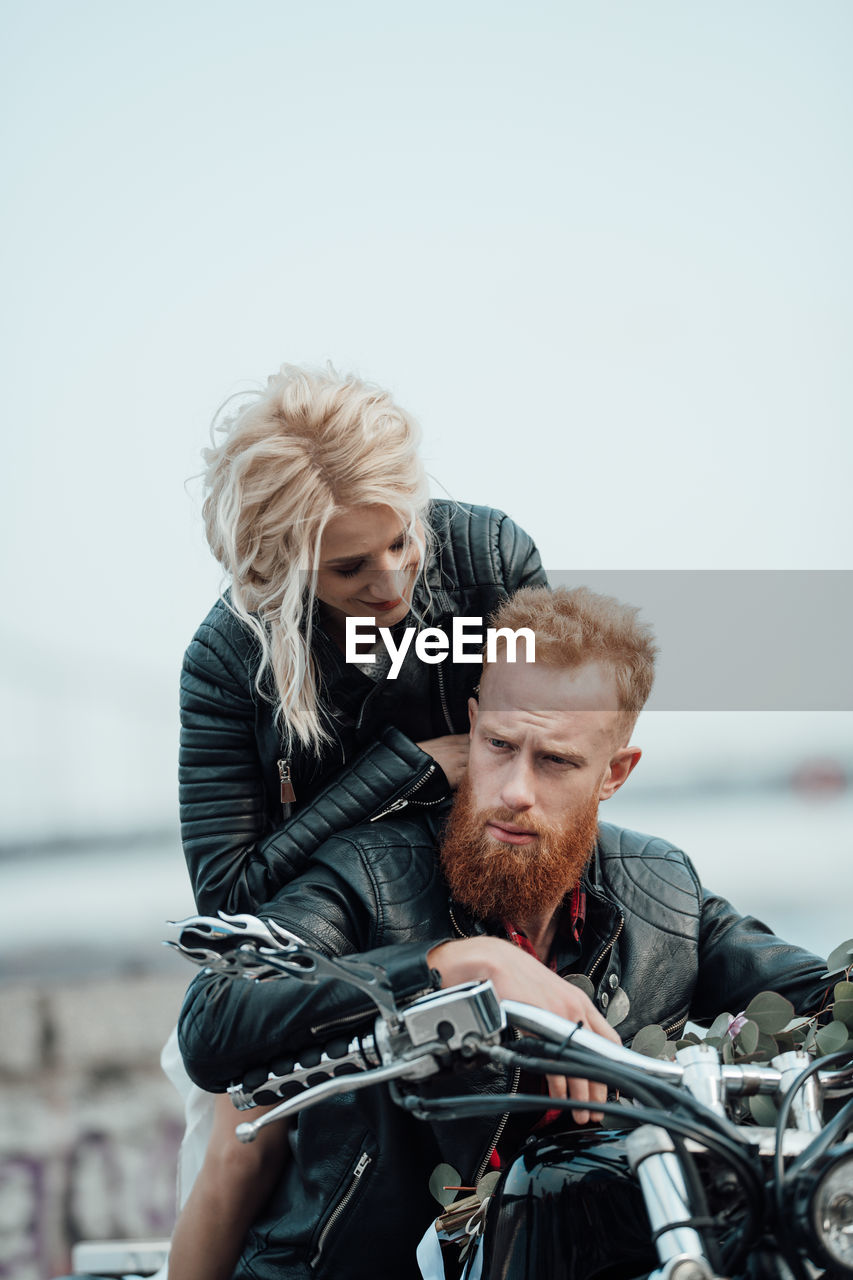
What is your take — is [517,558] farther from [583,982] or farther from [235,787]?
[583,982]

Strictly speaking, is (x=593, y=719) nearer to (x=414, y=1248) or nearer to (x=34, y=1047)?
(x=414, y=1248)

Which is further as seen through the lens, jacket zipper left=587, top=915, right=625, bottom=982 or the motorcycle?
jacket zipper left=587, top=915, right=625, bottom=982

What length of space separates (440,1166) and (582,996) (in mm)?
488

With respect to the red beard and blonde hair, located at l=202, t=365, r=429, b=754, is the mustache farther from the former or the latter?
blonde hair, located at l=202, t=365, r=429, b=754

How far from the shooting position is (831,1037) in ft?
5.65

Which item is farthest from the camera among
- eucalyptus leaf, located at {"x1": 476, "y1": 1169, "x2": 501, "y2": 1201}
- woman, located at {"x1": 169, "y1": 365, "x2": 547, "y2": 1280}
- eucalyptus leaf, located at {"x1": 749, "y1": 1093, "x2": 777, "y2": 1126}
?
woman, located at {"x1": 169, "y1": 365, "x2": 547, "y2": 1280}

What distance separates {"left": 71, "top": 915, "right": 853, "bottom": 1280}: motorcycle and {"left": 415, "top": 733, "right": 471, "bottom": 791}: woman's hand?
981 mm

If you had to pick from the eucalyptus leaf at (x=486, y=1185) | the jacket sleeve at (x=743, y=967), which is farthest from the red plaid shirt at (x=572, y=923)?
the eucalyptus leaf at (x=486, y=1185)

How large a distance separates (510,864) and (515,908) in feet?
0.26

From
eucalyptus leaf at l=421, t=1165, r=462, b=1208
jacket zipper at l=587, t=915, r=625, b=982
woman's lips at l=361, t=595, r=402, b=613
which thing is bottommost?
eucalyptus leaf at l=421, t=1165, r=462, b=1208

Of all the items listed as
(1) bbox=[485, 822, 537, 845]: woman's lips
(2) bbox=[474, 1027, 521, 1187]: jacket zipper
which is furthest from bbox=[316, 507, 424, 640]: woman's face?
(2) bbox=[474, 1027, 521, 1187]: jacket zipper

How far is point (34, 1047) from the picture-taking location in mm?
8469

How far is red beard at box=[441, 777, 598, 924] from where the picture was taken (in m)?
2.07

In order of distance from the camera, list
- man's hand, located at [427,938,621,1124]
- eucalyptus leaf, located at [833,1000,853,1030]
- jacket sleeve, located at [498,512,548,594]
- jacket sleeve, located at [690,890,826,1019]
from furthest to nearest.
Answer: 1. jacket sleeve, located at [498,512,548,594]
2. jacket sleeve, located at [690,890,826,1019]
3. eucalyptus leaf, located at [833,1000,853,1030]
4. man's hand, located at [427,938,621,1124]
